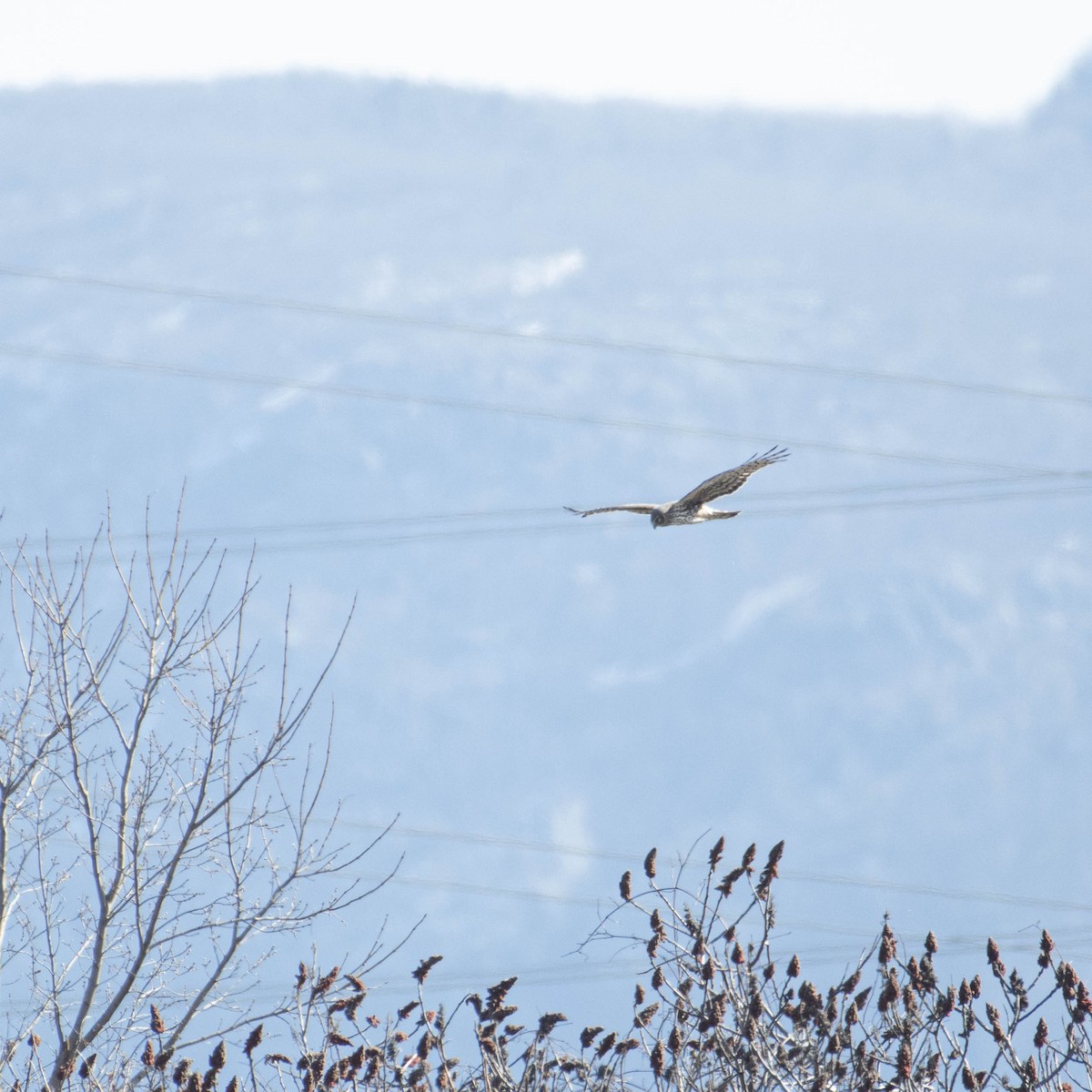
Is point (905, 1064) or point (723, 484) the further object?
point (723, 484)

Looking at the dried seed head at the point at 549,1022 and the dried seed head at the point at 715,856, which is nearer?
the dried seed head at the point at 549,1022

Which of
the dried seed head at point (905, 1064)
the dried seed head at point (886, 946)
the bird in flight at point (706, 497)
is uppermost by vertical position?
the bird in flight at point (706, 497)

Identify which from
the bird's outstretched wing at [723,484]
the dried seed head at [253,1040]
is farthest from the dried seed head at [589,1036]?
the bird's outstretched wing at [723,484]

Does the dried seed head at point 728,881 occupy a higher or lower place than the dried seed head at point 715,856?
lower

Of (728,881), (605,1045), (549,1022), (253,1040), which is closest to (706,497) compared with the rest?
(728,881)

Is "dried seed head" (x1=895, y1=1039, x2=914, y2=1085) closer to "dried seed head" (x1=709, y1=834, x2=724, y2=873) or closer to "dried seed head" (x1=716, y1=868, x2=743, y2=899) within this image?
"dried seed head" (x1=716, y1=868, x2=743, y2=899)

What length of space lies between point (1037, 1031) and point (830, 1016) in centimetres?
105

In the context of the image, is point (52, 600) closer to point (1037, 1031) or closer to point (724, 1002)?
point (724, 1002)

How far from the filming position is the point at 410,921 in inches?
7844

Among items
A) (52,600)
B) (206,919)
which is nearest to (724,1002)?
(206,919)

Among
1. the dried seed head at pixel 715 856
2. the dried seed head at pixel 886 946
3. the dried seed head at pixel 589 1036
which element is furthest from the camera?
the dried seed head at pixel 715 856

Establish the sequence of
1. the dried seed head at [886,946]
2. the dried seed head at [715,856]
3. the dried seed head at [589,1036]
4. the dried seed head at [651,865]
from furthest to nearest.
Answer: the dried seed head at [715,856] < the dried seed head at [589,1036] < the dried seed head at [651,865] < the dried seed head at [886,946]

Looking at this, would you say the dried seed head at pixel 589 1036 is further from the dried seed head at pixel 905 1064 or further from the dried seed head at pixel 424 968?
the dried seed head at pixel 905 1064

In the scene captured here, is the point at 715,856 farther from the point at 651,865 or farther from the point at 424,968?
the point at 424,968
